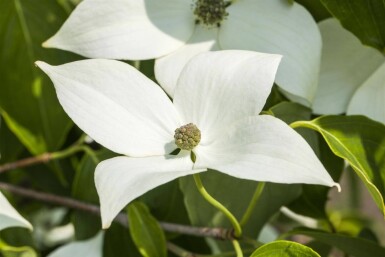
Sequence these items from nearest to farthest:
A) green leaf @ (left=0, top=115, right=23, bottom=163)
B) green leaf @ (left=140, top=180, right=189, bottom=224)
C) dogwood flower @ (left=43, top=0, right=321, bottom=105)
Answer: dogwood flower @ (left=43, top=0, right=321, bottom=105) → green leaf @ (left=140, top=180, right=189, bottom=224) → green leaf @ (left=0, top=115, right=23, bottom=163)

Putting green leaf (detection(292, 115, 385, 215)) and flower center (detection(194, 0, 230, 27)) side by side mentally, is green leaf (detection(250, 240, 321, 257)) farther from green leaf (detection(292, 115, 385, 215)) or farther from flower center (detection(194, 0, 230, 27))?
flower center (detection(194, 0, 230, 27))

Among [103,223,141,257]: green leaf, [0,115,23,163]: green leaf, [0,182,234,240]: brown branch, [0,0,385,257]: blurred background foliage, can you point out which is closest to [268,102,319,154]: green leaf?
[0,0,385,257]: blurred background foliage

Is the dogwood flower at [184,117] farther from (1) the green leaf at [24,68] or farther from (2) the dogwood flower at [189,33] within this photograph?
(1) the green leaf at [24,68]

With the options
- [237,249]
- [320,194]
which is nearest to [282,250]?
[237,249]

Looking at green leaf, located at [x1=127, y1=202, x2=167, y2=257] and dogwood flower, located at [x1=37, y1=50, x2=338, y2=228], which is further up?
dogwood flower, located at [x1=37, y1=50, x2=338, y2=228]

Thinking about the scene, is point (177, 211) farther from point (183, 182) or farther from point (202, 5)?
point (202, 5)

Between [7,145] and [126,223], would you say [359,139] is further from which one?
[7,145]
